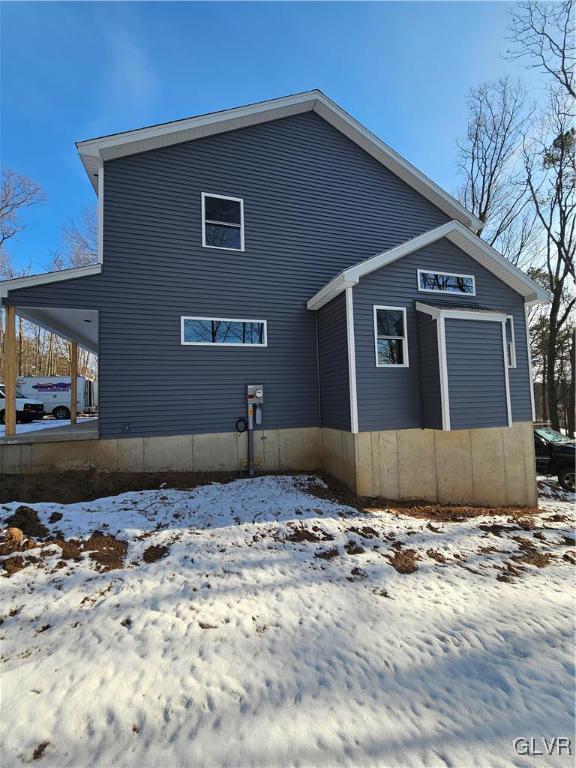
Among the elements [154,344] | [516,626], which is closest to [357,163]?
[154,344]

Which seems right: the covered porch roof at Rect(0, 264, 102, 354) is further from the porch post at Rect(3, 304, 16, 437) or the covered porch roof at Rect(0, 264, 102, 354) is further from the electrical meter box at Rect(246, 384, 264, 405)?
the electrical meter box at Rect(246, 384, 264, 405)

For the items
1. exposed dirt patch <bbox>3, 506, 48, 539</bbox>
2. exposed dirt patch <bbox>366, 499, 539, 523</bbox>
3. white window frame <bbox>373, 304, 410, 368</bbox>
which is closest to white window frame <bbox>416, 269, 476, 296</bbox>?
white window frame <bbox>373, 304, 410, 368</bbox>

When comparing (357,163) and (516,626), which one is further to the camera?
(357,163)

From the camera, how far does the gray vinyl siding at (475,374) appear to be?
7629 millimetres

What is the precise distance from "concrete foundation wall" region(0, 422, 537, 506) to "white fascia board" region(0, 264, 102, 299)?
125 inches

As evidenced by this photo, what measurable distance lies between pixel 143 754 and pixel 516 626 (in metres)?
3.52

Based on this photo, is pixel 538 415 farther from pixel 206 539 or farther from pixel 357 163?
pixel 206 539

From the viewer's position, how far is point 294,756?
85.6 inches

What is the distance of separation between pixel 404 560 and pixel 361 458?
2.68 m

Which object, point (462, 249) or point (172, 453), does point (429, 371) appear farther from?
point (172, 453)

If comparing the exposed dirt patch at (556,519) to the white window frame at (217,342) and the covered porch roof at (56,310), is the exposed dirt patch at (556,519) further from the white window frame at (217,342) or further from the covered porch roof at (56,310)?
the covered porch roof at (56,310)

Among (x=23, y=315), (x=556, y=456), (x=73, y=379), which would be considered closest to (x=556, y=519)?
(x=556, y=456)

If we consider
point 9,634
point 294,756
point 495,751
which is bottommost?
point 495,751

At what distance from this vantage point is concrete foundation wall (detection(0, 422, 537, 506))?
740cm
